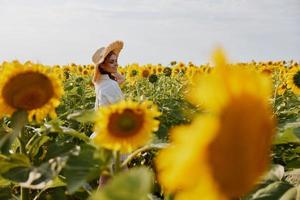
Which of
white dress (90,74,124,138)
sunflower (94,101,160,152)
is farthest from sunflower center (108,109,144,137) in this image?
white dress (90,74,124,138)

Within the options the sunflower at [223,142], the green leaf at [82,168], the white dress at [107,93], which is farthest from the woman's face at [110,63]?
the sunflower at [223,142]

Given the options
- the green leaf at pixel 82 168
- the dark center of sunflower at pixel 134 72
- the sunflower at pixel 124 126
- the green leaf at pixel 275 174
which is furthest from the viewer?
the dark center of sunflower at pixel 134 72

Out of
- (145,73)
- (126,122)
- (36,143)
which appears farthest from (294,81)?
(126,122)

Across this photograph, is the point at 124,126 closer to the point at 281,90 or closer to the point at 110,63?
the point at 110,63

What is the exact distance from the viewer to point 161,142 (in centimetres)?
190

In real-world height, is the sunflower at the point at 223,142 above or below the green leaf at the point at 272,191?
above

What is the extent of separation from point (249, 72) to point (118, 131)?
0.99m

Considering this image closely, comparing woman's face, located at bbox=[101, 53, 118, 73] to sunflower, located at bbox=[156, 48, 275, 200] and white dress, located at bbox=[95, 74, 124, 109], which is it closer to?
white dress, located at bbox=[95, 74, 124, 109]

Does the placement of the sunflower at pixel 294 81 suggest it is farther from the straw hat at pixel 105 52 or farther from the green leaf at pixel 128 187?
the green leaf at pixel 128 187

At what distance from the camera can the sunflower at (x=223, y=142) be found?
0.70m

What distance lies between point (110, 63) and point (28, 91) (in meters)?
2.45

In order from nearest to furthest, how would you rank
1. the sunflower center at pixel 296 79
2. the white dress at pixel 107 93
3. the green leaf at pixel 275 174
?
1. the green leaf at pixel 275 174
2. the white dress at pixel 107 93
3. the sunflower center at pixel 296 79

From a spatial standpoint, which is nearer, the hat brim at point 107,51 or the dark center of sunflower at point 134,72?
the hat brim at point 107,51

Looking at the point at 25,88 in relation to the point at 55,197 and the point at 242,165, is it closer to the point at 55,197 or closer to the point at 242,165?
the point at 55,197
